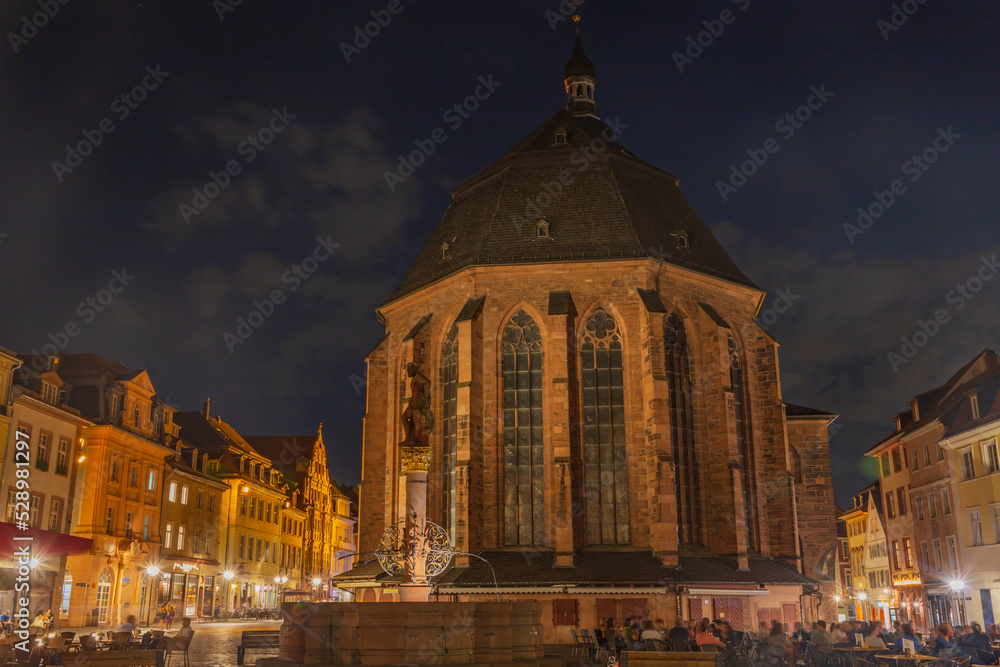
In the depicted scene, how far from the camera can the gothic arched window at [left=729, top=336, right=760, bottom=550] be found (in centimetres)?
2917

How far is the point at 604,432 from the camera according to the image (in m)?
27.5

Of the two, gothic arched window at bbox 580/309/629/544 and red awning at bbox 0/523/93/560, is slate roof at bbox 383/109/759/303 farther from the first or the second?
red awning at bbox 0/523/93/560

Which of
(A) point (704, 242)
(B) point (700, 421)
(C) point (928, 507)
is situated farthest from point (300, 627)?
(C) point (928, 507)

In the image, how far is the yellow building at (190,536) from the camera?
47.4 meters

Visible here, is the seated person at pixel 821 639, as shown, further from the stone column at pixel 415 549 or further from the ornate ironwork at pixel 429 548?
the stone column at pixel 415 549

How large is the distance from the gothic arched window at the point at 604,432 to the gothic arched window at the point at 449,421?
4184 mm

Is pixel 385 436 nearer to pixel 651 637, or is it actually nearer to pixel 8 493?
pixel 8 493

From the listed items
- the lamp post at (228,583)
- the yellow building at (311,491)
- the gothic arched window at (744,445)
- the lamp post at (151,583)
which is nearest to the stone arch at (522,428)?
the gothic arched window at (744,445)

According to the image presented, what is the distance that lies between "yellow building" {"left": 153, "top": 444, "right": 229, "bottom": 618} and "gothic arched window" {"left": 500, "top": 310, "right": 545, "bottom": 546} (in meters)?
26.5

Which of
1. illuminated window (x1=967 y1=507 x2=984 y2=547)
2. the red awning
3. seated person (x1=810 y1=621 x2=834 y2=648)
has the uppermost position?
illuminated window (x1=967 y1=507 x2=984 y2=547)

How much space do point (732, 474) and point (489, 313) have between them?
9010mm

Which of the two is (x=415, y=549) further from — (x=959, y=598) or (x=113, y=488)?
(x=113, y=488)

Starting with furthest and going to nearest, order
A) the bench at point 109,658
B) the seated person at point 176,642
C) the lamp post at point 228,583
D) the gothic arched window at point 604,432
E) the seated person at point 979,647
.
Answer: the lamp post at point 228,583, the gothic arched window at point 604,432, the seated person at point 176,642, the seated person at point 979,647, the bench at point 109,658

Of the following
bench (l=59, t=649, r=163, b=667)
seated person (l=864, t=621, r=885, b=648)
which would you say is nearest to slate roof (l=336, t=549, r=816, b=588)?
seated person (l=864, t=621, r=885, b=648)
